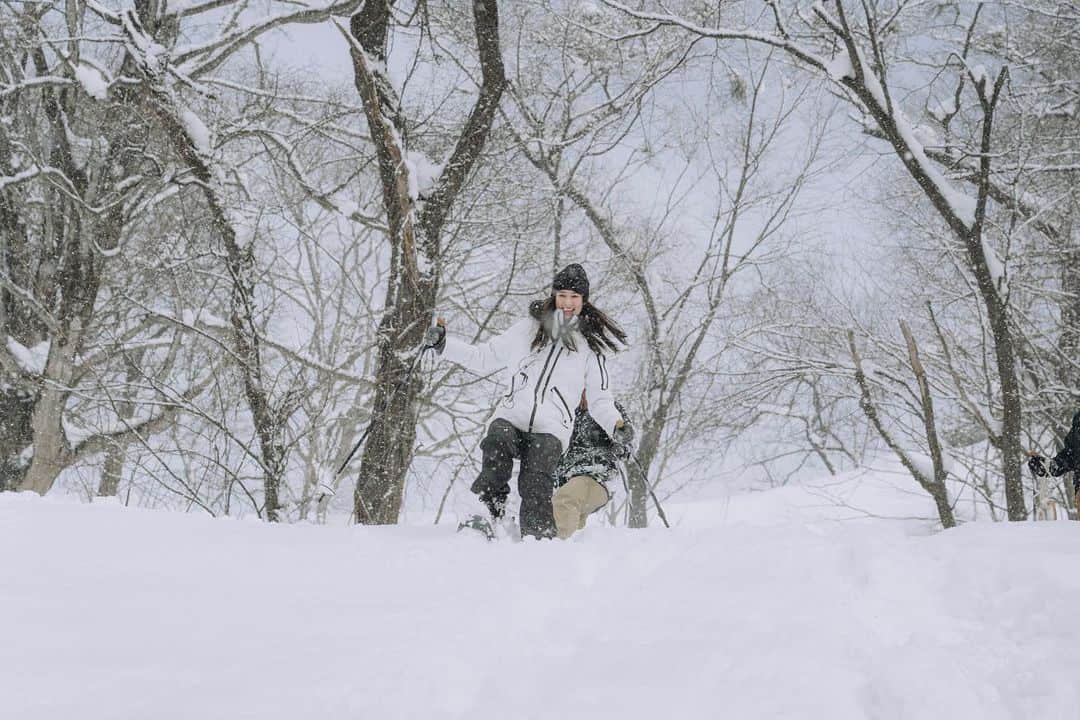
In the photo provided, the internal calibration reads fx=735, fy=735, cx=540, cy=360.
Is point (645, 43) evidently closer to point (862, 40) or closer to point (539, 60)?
point (539, 60)

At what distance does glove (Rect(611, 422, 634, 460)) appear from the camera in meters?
Result: 4.50

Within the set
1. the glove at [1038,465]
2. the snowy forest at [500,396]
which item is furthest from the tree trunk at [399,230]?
the glove at [1038,465]

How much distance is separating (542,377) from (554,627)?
219cm

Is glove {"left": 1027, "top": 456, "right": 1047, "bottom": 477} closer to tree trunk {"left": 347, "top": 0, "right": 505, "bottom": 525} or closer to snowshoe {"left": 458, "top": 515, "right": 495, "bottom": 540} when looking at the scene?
snowshoe {"left": 458, "top": 515, "right": 495, "bottom": 540}

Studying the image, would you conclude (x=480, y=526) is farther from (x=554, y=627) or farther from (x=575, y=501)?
(x=554, y=627)

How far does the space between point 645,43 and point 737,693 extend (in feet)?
37.0

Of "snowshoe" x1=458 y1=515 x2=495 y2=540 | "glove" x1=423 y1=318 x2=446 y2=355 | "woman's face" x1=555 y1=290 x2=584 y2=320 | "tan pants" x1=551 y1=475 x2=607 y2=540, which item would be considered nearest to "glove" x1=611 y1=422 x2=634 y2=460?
"tan pants" x1=551 y1=475 x2=607 y2=540

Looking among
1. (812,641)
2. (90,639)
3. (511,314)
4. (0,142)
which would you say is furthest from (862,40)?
(0,142)

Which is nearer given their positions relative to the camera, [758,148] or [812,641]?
[812,641]

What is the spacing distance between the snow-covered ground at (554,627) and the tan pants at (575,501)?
1.24 metres

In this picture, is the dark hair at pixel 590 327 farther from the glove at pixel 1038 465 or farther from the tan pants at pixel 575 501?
the glove at pixel 1038 465

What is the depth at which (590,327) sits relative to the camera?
455 centimetres

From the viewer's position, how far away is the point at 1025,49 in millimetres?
10945

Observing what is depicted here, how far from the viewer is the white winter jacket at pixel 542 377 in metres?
4.29
